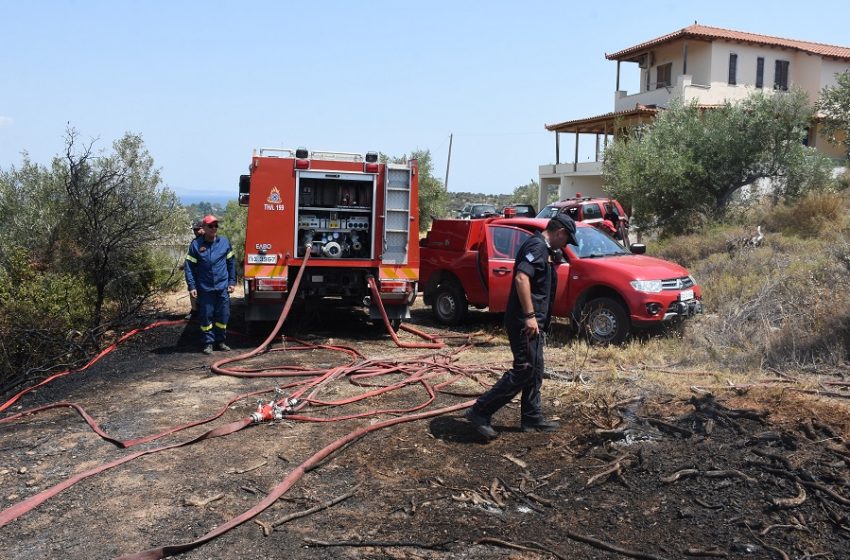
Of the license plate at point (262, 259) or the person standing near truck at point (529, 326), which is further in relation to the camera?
the license plate at point (262, 259)

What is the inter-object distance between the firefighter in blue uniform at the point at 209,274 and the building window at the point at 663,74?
30.9 meters

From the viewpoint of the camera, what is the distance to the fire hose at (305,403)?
442 centimetres

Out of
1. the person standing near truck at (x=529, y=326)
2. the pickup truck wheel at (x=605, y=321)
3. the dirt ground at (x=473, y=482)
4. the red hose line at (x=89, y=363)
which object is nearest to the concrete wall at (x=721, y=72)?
the pickup truck wheel at (x=605, y=321)

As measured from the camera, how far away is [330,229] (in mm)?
10297

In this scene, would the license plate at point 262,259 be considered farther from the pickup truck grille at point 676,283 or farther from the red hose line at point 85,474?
the pickup truck grille at point 676,283

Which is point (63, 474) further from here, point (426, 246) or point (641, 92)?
point (641, 92)

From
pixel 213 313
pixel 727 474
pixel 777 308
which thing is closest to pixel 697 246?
pixel 777 308

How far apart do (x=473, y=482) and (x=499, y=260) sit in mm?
5601

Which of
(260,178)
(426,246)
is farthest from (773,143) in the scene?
(260,178)

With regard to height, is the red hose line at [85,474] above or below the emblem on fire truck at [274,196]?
below

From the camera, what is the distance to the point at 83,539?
4020 mm

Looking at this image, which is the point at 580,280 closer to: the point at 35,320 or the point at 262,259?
the point at 262,259

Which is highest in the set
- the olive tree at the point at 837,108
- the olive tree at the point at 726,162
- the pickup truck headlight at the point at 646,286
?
the olive tree at the point at 837,108

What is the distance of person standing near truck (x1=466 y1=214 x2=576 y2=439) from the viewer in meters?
5.50
